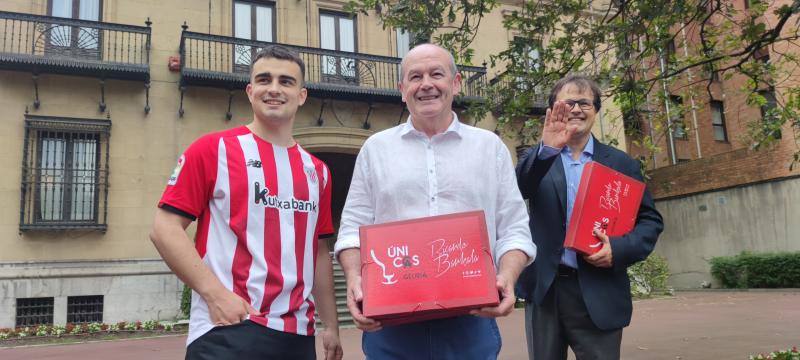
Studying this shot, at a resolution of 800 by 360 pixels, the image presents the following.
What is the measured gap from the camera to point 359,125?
1630cm

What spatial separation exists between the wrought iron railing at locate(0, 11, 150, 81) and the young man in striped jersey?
12.4 m

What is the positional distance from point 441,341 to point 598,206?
1.29 m

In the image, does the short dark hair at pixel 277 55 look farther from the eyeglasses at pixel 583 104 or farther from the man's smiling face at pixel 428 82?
the eyeglasses at pixel 583 104

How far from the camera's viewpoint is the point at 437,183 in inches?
92.6

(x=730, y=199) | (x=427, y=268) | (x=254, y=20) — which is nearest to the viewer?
(x=427, y=268)

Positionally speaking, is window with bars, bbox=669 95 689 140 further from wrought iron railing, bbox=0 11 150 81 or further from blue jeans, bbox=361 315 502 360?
wrought iron railing, bbox=0 11 150 81

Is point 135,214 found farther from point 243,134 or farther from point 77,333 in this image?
point 243,134

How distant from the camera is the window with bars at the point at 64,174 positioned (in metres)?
12.8

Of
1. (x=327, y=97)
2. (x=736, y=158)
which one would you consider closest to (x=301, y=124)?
(x=327, y=97)

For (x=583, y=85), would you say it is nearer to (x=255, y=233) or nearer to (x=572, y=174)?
(x=572, y=174)

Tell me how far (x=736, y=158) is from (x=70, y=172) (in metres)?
21.4

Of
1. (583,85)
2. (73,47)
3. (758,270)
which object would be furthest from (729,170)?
(73,47)

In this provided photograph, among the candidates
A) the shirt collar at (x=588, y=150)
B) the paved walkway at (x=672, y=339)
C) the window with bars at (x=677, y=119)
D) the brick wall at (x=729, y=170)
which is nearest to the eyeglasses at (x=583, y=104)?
the shirt collar at (x=588, y=150)

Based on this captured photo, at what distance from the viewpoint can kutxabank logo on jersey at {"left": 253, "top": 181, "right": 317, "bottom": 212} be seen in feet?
8.15
